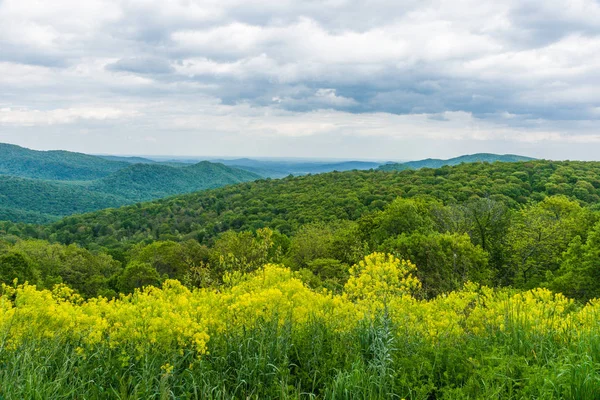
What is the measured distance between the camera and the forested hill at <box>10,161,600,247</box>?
71.1 meters

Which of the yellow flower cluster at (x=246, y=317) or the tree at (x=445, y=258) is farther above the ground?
the yellow flower cluster at (x=246, y=317)

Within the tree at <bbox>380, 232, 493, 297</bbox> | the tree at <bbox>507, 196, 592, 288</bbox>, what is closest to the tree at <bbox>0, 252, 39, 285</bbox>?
the tree at <bbox>380, 232, 493, 297</bbox>

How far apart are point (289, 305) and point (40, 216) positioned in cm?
18433

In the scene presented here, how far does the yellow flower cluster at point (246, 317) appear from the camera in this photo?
5404mm

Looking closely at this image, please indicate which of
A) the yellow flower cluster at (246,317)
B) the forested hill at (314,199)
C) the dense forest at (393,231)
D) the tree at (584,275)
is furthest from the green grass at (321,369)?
the forested hill at (314,199)

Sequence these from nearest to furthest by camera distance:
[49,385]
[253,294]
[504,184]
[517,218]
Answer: [49,385] < [253,294] < [517,218] < [504,184]

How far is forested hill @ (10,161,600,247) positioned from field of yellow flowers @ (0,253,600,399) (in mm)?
56748

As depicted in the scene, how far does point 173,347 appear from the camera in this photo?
17.9 ft

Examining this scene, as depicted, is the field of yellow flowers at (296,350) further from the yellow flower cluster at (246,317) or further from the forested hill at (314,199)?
the forested hill at (314,199)

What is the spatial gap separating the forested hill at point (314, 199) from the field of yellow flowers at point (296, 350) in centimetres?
5675

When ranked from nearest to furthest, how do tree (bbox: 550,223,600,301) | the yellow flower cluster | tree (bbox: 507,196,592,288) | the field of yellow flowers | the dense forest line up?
the field of yellow flowers < the yellow flower cluster < tree (bbox: 550,223,600,301) < the dense forest < tree (bbox: 507,196,592,288)

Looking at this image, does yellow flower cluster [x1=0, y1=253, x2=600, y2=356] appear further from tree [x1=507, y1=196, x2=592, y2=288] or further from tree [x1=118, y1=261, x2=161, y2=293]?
tree [x1=118, y1=261, x2=161, y2=293]

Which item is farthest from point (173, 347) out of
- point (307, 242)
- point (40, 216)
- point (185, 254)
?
point (40, 216)

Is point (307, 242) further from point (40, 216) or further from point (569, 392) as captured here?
point (40, 216)
